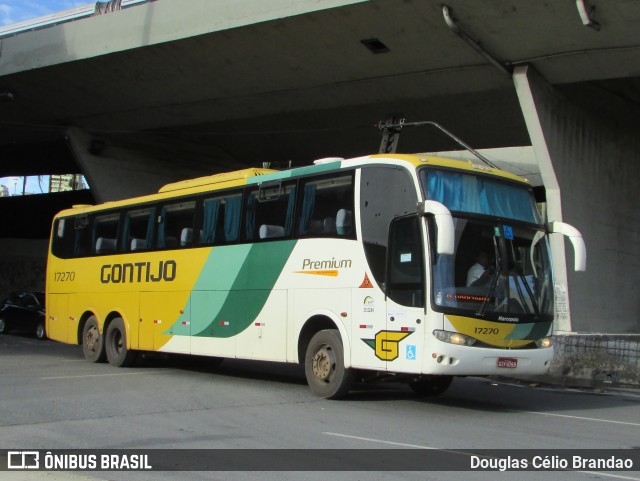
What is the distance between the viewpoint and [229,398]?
37.4 ft

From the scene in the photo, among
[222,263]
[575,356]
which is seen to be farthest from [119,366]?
[575,356]

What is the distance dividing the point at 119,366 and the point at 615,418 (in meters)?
9.93

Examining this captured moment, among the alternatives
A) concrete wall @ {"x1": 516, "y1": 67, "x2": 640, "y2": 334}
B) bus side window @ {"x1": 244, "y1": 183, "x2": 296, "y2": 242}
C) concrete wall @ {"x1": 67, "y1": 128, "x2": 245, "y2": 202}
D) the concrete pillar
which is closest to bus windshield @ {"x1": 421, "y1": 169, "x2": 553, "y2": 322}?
bus side window @ {"x1": 244, "y1": 183, "x2": 296, "y2": 242}

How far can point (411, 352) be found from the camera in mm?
9945

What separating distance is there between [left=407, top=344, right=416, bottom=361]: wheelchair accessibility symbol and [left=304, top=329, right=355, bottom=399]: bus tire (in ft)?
4.18

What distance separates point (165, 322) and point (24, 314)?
40.1ft

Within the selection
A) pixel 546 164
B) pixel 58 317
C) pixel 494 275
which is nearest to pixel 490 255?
pixel 494 275

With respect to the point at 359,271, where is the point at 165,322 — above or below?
below

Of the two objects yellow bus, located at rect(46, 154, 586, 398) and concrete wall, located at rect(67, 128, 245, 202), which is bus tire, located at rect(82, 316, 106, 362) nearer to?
yellow bus, located at rect(46, 154, 586, 398)

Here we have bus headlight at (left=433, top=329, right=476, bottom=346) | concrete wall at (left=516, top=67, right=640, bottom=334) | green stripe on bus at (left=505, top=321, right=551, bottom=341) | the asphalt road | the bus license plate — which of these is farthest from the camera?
concrete wall at (left=516, top=67, right=640, bottom=334)

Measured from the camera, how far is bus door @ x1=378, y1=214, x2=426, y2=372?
32.5 feet

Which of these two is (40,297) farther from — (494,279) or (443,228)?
(443,228)

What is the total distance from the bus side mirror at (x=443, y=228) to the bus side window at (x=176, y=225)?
615 centimetres

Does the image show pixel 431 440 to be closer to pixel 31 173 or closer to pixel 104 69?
pixel 104 69
